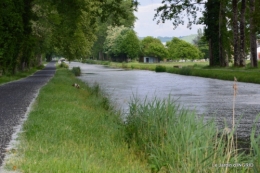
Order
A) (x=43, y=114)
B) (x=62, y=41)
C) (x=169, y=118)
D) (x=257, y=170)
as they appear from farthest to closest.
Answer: (x=62, y=41), (x=43, y=114), (x=169, y=118), (x=257, y=170)

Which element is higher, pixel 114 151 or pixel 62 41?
pixel 62 41

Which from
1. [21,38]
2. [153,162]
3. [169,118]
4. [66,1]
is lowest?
[153,162]

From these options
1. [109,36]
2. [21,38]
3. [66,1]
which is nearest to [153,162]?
[66,1]

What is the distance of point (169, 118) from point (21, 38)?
28167mm

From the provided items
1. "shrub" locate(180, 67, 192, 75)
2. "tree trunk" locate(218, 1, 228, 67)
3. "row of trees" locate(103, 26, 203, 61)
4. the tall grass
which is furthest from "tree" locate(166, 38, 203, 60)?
the tall grass

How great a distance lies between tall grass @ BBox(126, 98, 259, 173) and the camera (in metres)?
6.72

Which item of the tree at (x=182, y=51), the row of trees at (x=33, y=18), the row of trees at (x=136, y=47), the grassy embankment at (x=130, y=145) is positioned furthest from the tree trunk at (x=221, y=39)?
the tree at (x=182, y=51)

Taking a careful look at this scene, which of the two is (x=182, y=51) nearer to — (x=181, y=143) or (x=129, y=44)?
(x=129, y=44)

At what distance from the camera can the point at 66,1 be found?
106 feet

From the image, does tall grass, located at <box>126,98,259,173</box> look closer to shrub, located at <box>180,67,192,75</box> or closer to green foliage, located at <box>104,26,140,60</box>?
shrub, located at <box>180,67,192,75</box>

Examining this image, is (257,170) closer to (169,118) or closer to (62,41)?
(169,118)

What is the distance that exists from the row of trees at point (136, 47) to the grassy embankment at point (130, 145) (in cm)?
12671

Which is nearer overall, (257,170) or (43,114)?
(257,170)

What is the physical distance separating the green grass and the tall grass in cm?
35
